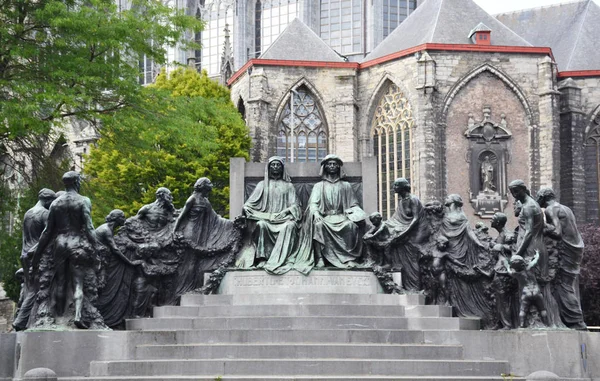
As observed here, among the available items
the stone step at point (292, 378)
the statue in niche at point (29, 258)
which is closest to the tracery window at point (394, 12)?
the statue in niche at point (29, 258)

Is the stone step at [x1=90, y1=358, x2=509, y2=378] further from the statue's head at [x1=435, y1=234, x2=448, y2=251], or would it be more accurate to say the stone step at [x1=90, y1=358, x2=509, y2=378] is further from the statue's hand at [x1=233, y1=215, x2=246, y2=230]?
the statue's hand at [x1=233, y1=215, x2=246, y2=230]

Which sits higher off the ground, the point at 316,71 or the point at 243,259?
the point at 316,71

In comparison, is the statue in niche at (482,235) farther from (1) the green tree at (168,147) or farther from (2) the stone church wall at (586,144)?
(2) the stone church wall at (586,144)

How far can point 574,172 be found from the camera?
45.2 meters

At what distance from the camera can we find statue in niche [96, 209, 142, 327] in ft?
49.5

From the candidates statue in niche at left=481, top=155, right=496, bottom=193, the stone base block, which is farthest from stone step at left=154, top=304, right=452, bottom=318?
statue in niche at left=481, top=155, right=496, bottom=193

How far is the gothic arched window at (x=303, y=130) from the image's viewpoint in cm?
4659

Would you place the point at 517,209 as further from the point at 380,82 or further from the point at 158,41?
the point at 380,82

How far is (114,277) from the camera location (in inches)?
605

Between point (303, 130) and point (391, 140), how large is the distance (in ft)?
13.6

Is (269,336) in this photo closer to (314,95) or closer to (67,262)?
(67,262)

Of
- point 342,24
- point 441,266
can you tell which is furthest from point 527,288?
point 342,24

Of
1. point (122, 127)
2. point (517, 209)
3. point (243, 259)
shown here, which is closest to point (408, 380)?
point (517, 209)

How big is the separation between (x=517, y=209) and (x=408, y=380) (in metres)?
3.31
